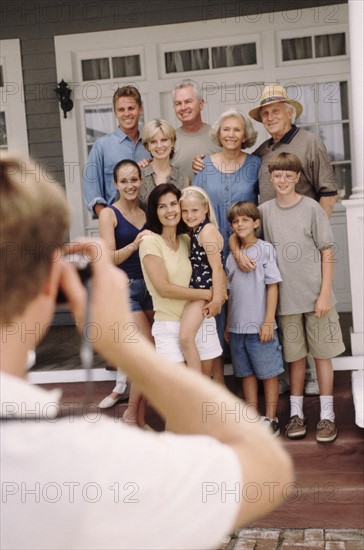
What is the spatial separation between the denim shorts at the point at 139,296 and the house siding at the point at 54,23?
104 inches

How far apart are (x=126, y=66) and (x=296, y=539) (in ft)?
15.7

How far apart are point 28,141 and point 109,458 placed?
6.79 meters

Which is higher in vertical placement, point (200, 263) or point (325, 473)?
point (200, 263)

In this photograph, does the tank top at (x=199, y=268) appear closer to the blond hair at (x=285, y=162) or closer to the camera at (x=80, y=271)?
the blond hair at (x=285, y=162)

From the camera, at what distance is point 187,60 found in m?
7.07

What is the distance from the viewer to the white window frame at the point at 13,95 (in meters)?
7.13

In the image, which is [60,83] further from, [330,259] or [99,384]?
[330,259]

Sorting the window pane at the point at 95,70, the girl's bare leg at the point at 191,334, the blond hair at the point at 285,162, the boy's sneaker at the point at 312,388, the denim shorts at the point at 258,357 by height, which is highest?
the window pane at the point at 95,70

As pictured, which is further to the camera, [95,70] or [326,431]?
[95,70]

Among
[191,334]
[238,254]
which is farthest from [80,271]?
[238,254]

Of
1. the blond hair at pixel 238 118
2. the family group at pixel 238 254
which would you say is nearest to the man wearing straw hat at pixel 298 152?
the family group at pixel 238 254

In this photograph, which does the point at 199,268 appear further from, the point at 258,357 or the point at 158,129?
the point at 158,129

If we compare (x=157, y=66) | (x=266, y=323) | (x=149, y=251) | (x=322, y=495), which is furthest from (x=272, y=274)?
(x=157, y=66)

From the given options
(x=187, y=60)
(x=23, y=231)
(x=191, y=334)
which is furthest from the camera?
(x=187, y=60)
